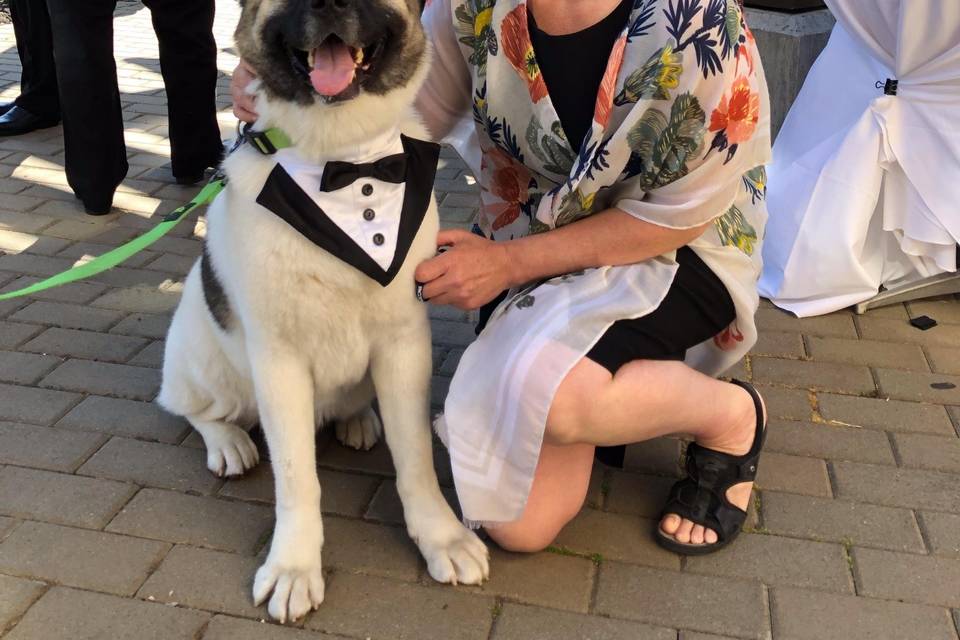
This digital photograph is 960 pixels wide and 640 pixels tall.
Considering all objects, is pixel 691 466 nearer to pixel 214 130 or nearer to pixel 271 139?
pixel 271 139

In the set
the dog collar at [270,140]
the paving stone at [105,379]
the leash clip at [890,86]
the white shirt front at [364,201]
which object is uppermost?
the dog collar at [270,140]

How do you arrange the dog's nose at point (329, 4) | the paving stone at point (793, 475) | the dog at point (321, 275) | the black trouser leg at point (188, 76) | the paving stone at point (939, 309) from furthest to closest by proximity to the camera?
the black trouser leg at point (188, 76) → the paving stone at point (939, 309) → the paving stone at point (793, 475) → the dog at point (321, 275) → the dog's nose at point (329, 4)

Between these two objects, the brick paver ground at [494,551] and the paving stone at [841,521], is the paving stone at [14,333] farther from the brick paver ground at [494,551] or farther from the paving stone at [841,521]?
the paving stone at [841,521]

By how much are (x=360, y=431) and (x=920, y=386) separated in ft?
5.96

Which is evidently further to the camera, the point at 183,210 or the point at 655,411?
the point at 183,210

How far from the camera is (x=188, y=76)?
462cm

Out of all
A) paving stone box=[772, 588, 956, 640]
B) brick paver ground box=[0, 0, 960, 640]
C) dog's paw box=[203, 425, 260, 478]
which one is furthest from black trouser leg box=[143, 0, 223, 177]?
paving stone box=[772, 588, 956, 640]

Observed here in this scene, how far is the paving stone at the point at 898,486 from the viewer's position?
2527 millimetres

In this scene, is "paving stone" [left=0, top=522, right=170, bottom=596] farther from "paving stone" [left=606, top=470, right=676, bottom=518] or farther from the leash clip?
the leash clip

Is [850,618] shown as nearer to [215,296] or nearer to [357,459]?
[357,459]

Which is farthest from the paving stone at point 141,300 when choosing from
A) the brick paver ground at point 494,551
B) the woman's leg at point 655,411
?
the woman's leg at point 655,411

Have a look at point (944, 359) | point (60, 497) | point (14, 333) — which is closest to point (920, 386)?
point (944, 359)

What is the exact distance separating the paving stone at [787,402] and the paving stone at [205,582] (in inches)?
64.6

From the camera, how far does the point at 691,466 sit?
8.13ft
